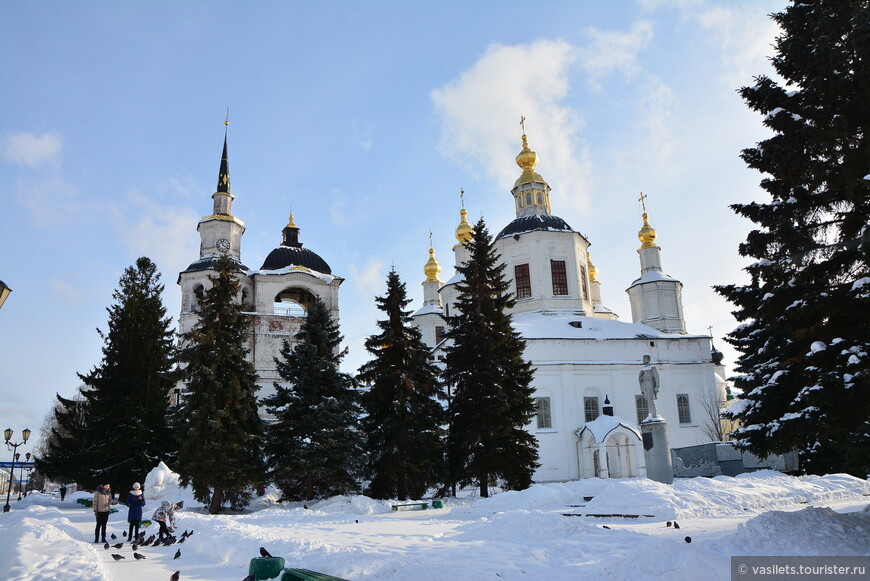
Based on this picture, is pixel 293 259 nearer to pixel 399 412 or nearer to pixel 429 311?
pixel 429 311

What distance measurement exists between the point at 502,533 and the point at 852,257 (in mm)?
7337

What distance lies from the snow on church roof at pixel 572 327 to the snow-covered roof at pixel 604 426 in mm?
5319

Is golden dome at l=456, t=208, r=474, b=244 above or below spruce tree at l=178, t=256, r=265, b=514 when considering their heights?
above

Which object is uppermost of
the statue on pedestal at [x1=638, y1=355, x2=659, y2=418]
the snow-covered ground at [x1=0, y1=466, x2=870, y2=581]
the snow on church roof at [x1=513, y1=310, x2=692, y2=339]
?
the snow on church roof at [x1=513, y1=310, x2=692, y2=339]

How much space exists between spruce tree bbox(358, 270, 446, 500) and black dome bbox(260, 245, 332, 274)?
2552cm

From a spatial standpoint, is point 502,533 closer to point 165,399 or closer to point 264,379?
point 165,399

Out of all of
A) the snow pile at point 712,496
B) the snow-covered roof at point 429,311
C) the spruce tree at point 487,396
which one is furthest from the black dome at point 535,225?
the snow pile at point 712,496

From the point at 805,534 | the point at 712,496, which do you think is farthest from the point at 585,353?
the point at 805,534

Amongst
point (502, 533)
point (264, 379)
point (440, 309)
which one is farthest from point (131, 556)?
point (440, 309)

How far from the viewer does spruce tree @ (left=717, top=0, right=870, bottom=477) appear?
927 cm

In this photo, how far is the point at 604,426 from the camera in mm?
33469

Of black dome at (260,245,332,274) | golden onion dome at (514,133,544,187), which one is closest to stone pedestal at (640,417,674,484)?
golden onion dome at (514,133,544,187)

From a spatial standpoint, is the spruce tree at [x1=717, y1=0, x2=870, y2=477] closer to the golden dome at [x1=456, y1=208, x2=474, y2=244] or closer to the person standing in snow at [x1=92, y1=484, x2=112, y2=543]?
the person standing in snow at [x1=92, y1=484, x2=112, y2=543]

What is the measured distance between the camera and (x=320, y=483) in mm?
22094
